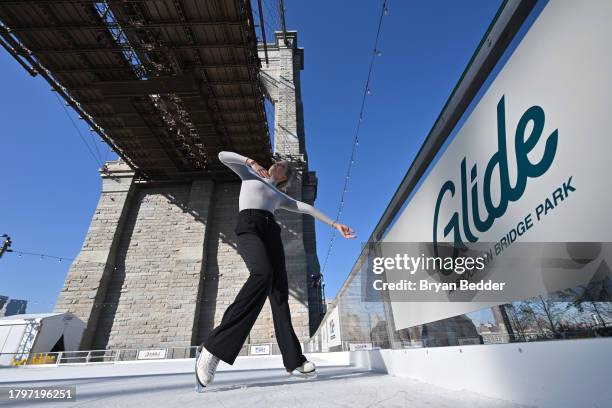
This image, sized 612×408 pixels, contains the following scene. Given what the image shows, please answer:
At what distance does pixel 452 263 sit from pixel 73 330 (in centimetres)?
1387

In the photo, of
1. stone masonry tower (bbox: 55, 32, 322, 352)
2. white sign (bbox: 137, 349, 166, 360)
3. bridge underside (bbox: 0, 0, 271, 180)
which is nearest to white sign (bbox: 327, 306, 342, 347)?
stone masonry tower (bbox: 55, 32, 322, 352)

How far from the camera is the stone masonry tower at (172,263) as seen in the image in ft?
38.0

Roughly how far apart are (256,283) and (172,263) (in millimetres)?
13214

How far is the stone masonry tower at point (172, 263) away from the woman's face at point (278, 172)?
1047 cm

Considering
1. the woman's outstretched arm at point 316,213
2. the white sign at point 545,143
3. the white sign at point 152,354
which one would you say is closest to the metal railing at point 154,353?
the white sign at point 152,354

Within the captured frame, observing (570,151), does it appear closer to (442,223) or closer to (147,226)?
(442,223)

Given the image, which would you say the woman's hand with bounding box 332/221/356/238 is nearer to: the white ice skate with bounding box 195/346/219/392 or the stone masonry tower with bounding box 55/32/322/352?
the white ice skate with bounding box 195/346/219/392

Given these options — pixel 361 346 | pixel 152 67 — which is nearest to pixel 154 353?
pixel 152 67

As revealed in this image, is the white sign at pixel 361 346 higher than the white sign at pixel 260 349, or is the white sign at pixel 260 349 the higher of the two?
the white sign at pixel 260 349

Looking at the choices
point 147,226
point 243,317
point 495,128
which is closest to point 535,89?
point 495,128

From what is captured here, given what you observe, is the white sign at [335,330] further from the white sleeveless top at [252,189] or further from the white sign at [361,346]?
the white sleeveless top at [252,189]

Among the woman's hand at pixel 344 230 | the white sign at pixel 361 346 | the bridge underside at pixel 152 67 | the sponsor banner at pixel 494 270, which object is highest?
the bridge underside at pixel 152 67

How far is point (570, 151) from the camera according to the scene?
1.86 feet

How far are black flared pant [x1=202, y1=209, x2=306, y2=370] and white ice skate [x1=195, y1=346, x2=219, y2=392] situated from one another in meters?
0.02
